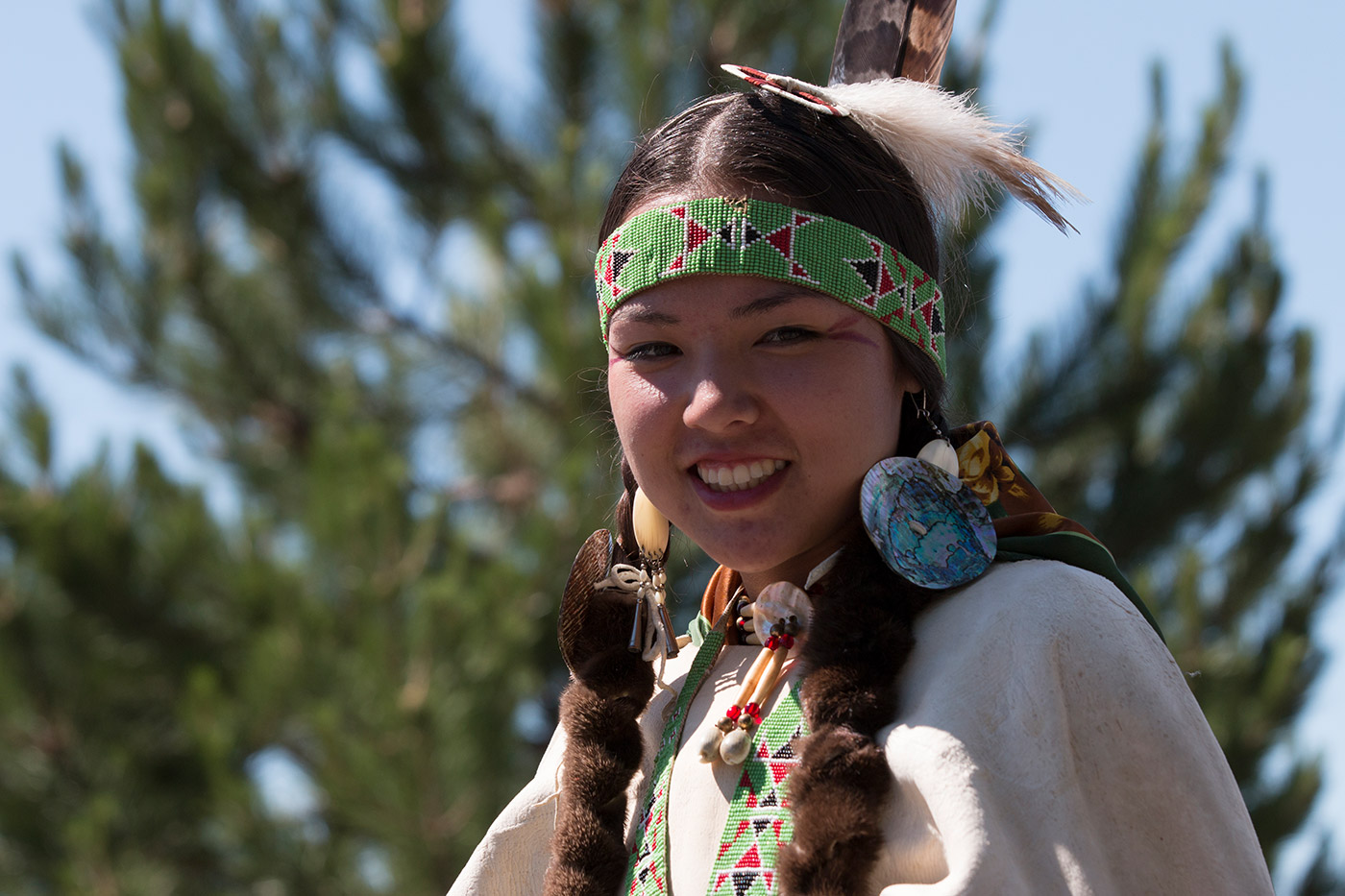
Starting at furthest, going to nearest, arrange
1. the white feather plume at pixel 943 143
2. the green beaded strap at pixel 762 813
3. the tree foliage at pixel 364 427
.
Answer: the tree foliage at pixel 364 427 < the white feather plume at pixel 943 143 < the green beaded strap at pixel 762 813

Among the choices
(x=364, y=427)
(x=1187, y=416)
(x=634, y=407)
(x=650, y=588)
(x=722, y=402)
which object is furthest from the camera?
(x=1187, y=416)

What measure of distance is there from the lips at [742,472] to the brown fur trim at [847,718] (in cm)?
12

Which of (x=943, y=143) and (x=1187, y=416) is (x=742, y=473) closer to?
(x=943, y=143)

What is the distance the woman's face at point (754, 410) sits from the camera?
1467mm

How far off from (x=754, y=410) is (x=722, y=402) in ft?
0.11

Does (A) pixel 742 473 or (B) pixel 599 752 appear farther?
(B) pixel 599 752

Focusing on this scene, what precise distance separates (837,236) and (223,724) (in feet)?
17.0

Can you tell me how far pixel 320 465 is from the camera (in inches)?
228

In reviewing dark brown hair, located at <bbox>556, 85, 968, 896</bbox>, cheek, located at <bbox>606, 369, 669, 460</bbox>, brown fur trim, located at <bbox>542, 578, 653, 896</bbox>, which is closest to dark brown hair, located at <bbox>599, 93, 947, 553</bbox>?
dark brown hair, located at <bbox>556, 85, 968, 896</bbox>

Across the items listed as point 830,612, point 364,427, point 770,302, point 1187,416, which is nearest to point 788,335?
point 770,302

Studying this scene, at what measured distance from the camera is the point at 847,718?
4.42ft

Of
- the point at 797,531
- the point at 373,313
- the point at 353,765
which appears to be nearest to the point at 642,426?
the point at 797,531

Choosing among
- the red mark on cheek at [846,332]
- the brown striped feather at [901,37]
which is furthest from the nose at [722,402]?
the brown striped feather at [901,37]

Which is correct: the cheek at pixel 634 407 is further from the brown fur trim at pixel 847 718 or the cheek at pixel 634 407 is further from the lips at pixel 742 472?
the brown fur trim at pixel 847 718
